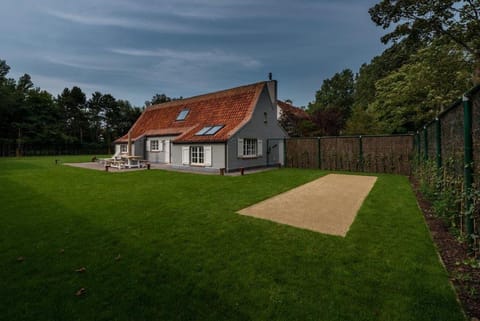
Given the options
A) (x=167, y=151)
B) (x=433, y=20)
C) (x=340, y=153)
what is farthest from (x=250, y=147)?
(x=433, y=20)

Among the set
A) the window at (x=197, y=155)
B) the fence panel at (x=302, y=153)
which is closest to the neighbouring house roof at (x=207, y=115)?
the window at (x=197, y=155)

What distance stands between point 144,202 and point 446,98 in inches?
671

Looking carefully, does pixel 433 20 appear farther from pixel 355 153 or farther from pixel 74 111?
pixel 74 111

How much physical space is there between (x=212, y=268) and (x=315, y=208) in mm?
3529

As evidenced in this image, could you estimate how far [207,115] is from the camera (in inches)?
674

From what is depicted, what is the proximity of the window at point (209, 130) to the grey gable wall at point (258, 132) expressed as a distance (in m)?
1.64

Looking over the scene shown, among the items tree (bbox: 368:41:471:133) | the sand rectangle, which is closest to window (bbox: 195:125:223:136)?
the sand rectangle

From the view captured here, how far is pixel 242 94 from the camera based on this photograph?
53.9 feet

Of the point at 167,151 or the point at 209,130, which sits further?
the point at 167,151

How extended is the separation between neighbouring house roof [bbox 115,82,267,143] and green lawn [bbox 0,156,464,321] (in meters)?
9.23

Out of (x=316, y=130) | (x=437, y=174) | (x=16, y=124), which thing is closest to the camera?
(x=437, y=174)

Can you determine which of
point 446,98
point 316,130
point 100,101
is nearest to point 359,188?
point 446,98

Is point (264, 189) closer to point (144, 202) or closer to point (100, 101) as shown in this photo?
point (144, 202)

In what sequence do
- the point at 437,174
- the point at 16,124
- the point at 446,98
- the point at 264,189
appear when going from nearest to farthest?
the point at 437,174
the point at 264,189
the point at 446,98
the point at 16,124
